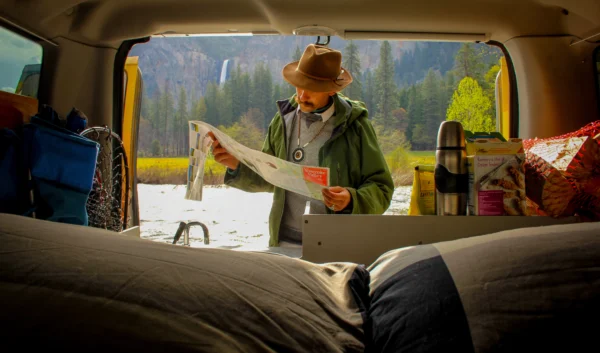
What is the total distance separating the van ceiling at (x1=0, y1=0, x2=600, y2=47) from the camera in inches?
92.3

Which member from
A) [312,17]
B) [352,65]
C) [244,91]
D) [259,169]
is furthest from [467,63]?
[259,169]

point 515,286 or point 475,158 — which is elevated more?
point 475,158

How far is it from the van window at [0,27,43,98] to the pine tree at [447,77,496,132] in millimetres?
2360

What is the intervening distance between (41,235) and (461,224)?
3.14 feet

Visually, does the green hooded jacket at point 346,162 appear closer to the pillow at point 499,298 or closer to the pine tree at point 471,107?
the pine tree at point 471,107

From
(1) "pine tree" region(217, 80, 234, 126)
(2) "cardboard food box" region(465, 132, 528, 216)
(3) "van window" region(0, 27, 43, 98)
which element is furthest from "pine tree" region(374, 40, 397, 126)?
(3) "van window" region(0, 27, 43, 98)

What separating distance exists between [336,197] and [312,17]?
1.26 m

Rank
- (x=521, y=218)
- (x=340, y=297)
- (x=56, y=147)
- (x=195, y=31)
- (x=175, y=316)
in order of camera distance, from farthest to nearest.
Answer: (x=195, y=31) < (x=56, y=147) < (x=521, y=218) < (x=340, y=297) < (x=175, y=316)

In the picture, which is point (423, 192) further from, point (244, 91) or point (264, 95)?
point (244, 91)

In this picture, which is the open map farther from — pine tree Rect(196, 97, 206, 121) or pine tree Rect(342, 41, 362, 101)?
pine tree Rect(196, 97, 206, 121)

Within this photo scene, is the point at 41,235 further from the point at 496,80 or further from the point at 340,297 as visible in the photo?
the point at 496,80

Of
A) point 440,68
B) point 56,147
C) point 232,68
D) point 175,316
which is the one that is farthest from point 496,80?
point 175,316

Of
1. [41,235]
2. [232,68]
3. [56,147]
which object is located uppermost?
[232,68]

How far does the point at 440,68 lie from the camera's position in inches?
109
